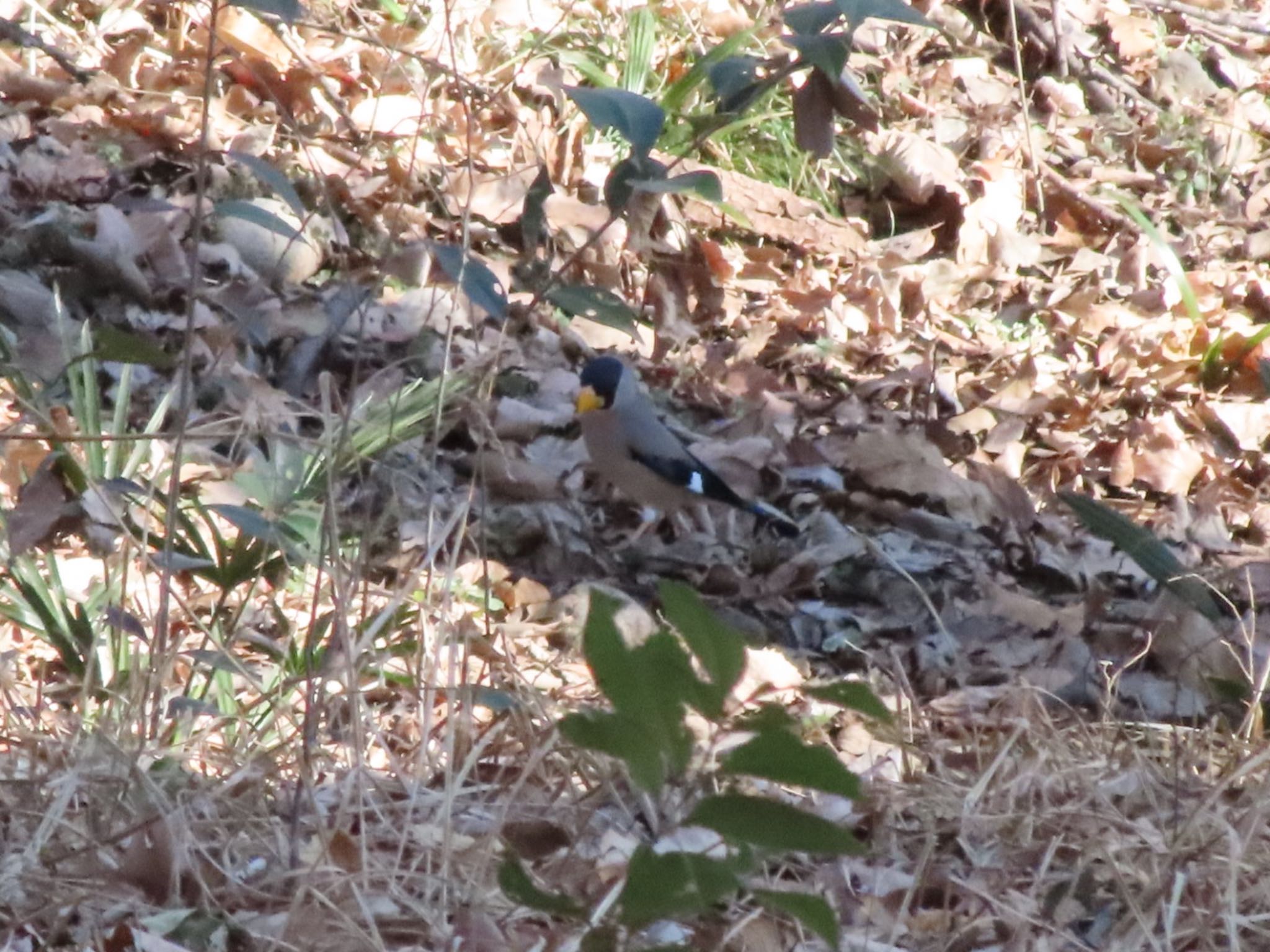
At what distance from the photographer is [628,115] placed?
2.17 metres

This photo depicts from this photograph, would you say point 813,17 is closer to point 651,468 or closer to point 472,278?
point 472,278

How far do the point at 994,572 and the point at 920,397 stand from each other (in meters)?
1.34

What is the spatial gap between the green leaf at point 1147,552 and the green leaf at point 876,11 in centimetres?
174

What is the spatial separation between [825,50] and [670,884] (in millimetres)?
1291

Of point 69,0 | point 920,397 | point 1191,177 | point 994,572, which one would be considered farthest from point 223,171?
point 1191,177

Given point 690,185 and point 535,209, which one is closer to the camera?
point 690,185

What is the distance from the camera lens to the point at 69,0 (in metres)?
6.20

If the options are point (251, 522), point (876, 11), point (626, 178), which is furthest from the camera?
point (251, 522)

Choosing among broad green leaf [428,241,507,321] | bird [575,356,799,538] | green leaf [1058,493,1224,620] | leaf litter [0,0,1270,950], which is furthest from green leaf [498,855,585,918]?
bird [575,356,799,538]

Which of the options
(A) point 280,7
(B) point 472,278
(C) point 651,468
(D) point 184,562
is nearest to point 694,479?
(C) point 651,468

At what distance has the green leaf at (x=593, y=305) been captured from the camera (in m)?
2.48

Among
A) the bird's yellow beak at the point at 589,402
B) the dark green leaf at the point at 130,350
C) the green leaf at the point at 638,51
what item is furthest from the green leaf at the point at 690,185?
the green leaf at the point at 638,51

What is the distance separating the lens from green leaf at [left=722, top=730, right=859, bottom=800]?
122 centimetres

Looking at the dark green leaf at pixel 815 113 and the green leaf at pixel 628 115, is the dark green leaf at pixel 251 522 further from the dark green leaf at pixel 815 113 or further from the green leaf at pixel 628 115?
the dark green leaf at pixel 815 113
